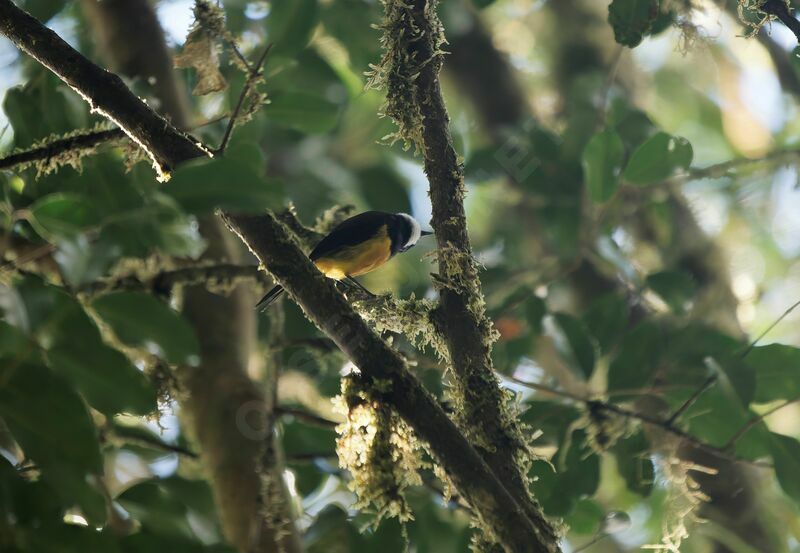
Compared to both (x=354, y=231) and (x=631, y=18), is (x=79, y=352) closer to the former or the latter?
(x=631, y=18)

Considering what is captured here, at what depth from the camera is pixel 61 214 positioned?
1231mm

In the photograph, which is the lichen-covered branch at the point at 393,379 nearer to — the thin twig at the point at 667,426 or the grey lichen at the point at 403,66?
the grey lichen at the point at 403,66

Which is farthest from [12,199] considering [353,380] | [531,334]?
[531,334]

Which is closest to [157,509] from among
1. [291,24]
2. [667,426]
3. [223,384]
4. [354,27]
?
[223,384]

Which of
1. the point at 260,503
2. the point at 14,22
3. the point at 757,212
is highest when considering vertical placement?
the point at 14,22

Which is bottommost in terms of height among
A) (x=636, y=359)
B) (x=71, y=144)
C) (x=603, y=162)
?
(x=636, y=359)

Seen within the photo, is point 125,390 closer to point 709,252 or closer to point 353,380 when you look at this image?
point 353,380

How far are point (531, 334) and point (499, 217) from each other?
1933mm

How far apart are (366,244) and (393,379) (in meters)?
2.02

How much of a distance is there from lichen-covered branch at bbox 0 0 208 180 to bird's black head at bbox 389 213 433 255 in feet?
6.66

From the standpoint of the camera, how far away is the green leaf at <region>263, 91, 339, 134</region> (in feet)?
7.75

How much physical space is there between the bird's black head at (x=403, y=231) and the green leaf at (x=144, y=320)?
2.20 m

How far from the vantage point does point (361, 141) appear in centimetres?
436

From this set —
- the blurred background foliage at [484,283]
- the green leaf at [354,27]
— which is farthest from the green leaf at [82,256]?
the green leaf at [354,27]
